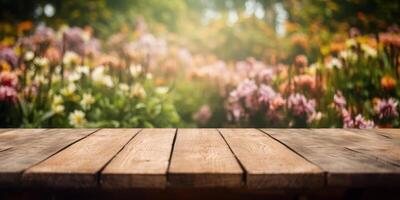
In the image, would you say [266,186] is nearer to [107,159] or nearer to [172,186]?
[172,186]

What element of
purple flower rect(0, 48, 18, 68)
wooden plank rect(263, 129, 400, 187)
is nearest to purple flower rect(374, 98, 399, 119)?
wooden plank rect(263, 129, 400, 187)

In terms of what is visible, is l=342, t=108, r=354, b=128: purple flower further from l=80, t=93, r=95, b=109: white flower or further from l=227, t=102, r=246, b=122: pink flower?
l=80, t=93, r=95, b=109: white flower

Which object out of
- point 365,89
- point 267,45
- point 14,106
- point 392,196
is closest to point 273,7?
point 267,45

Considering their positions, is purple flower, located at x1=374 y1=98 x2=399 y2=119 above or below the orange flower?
below

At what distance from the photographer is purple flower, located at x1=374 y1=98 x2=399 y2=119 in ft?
9.10

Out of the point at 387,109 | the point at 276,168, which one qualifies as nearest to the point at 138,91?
the point at 387,109

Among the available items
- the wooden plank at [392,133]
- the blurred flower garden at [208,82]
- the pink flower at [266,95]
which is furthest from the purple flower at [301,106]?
the wooden plank at [392,133]

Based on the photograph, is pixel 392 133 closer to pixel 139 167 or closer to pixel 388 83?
pixel 388 83

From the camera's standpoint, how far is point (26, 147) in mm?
1592

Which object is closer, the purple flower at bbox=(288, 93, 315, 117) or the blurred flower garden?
the purple flower at bbox=(288, 93, 315, 117)

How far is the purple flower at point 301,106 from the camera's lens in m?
2.82

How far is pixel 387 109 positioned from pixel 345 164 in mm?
1704

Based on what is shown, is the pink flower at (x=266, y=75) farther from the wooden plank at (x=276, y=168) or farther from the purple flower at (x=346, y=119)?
the wooden plank at (x=276, y=168)

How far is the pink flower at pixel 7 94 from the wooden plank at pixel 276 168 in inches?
72.3
